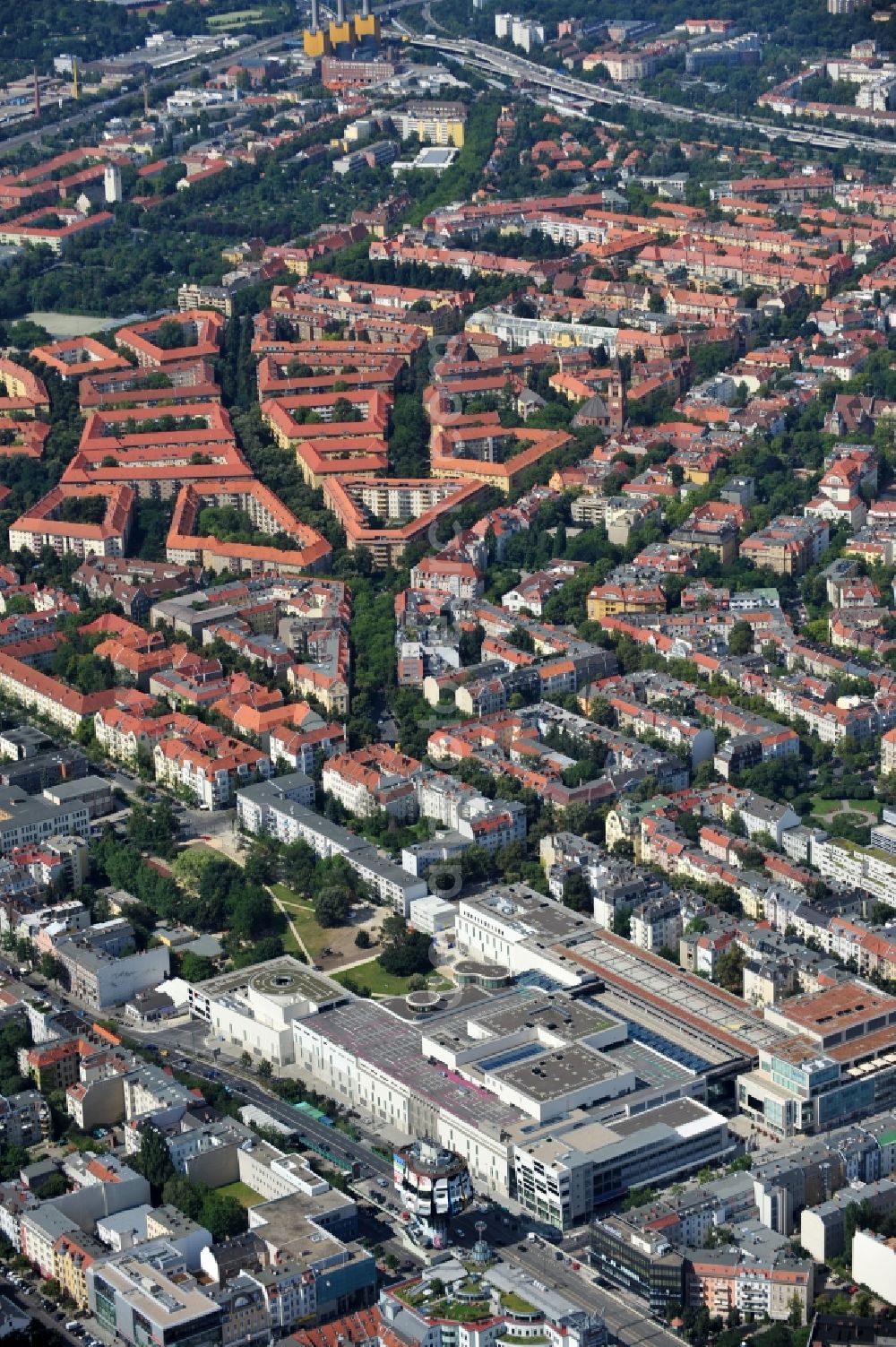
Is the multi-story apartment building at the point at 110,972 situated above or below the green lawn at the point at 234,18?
below

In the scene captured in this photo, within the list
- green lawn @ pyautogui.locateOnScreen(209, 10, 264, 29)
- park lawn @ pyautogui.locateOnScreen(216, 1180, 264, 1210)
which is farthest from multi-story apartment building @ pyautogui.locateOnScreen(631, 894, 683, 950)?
green lawn @ pyautogui.locateOnScreen(209, 10, 264, 29)

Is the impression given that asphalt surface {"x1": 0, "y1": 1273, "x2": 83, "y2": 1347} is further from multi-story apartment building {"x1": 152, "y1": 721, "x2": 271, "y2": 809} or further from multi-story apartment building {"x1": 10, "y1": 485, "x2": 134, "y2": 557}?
multi-story apartment building {"x1": 10, "y1": 485, "x2": 134, "y2": 557}

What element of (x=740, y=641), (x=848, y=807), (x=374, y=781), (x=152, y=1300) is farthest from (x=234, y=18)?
(x=152, y=1300)

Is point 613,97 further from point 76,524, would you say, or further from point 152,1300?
point 152,1300

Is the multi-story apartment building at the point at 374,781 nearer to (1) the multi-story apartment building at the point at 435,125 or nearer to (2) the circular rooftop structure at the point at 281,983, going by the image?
(2) the circular rooftop structure at the point at 281,983

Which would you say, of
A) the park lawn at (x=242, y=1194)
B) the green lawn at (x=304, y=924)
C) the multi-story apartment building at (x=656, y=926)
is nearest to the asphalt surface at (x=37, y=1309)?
the park lawn at (x=242, y=1194)
